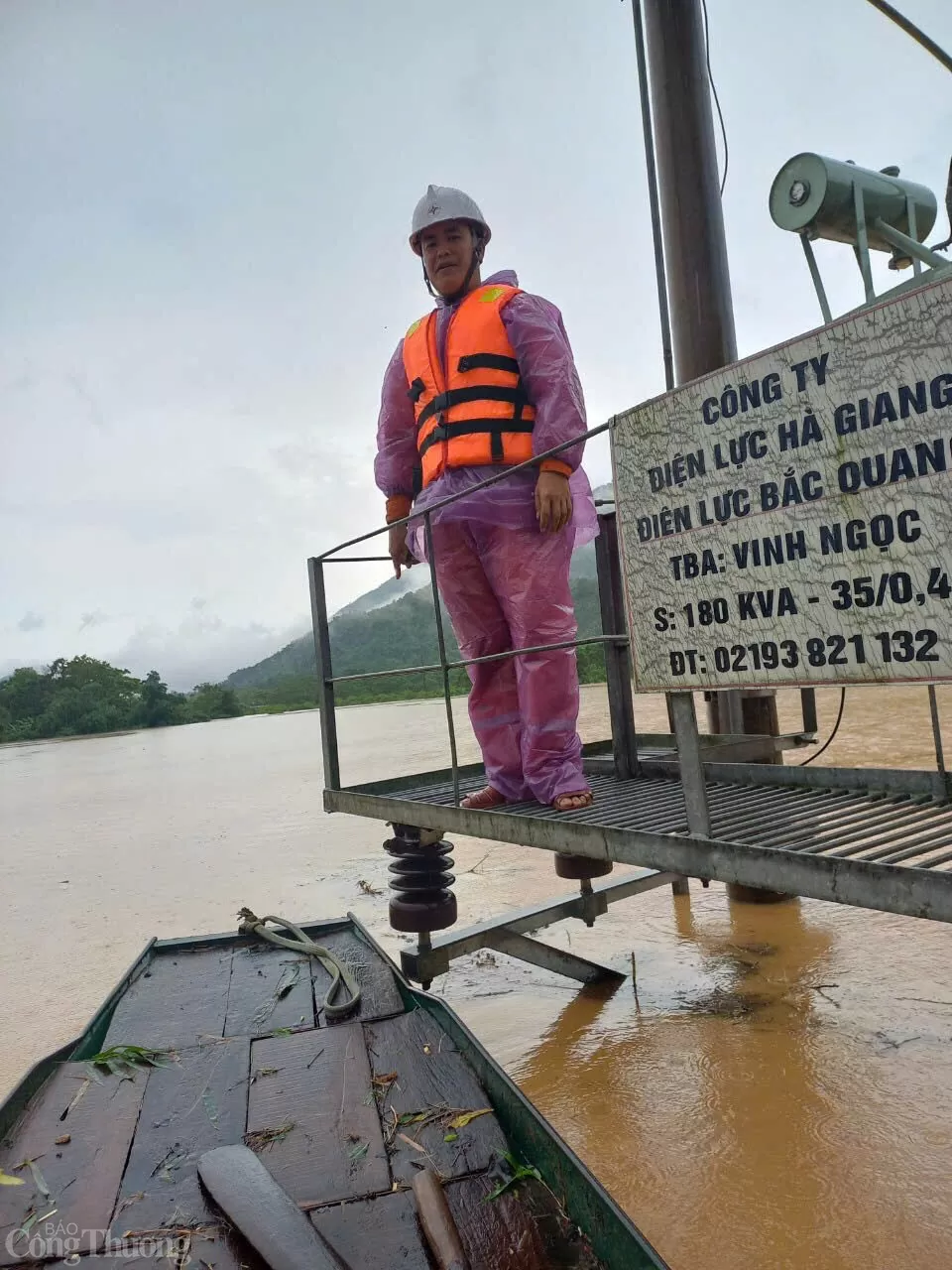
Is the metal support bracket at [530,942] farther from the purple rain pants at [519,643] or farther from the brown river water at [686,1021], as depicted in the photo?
the purple rain pants at [519,643]

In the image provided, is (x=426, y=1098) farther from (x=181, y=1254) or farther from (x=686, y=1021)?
(x=686, y=1021)

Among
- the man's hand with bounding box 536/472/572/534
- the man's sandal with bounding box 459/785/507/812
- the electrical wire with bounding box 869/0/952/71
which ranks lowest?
the man's sandal with bounding box 459/785/507/812

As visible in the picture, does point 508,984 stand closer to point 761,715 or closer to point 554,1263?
point 761,715

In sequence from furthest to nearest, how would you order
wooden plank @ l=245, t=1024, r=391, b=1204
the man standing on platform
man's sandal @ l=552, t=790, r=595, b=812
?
1. the man standing on platform
2. man's sandal @ l=552, t=790, r=595, b=812
3. wooden plank @ l=245, t=1024, r=391, b=1204

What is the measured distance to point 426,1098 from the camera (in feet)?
7.47

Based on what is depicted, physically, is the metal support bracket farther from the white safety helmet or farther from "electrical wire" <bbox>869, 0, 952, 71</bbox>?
"electrical wire" <bbox>869, 0, 952, 71</bbox>

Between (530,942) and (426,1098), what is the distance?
1603mm

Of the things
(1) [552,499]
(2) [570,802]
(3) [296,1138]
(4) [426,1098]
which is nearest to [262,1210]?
(3) [296,1138]

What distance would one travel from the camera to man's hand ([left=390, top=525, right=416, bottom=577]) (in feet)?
10.8

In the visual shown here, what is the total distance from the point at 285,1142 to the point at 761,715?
2965mm

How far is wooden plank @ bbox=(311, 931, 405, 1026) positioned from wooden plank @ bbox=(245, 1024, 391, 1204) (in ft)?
0.59

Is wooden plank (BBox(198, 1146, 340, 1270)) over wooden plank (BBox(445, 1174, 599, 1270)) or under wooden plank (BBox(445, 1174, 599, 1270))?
over

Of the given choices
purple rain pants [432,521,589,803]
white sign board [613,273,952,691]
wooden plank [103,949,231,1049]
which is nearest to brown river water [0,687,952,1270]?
wooden plank [103,949,231,1049]

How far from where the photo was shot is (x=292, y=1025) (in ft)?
9.27
